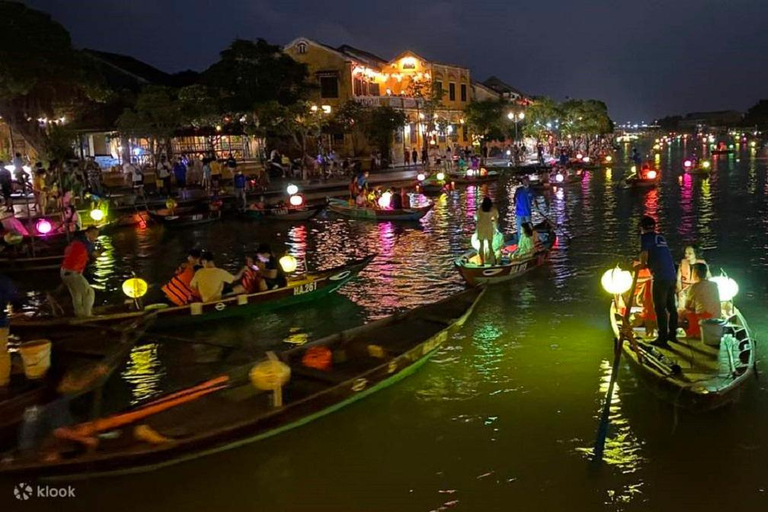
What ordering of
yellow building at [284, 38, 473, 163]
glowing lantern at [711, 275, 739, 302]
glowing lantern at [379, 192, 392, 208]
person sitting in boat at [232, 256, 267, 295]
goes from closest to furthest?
glowing lantern at [711, 275, 739, 302] < person sitting in boat at [232, 256, 267, 295] < glowing lantern at [379, 192, 392, 208] < yellow building at [284, 38, 473, 163]

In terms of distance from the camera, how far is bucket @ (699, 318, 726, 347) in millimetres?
9031

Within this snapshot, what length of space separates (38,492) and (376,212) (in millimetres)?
19839

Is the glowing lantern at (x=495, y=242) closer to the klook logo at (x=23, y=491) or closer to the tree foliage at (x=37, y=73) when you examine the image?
the klook logo at (x=23, y=491)

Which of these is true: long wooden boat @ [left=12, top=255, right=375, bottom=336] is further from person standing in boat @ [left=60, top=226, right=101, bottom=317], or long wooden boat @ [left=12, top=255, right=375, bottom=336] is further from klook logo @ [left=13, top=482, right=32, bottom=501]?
klook logo @ [left=13, top=482, right=32, bottom=501]

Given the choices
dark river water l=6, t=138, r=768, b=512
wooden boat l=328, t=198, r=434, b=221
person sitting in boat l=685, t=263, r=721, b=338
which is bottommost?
dark river water l=6, t=138, r=768, b=512

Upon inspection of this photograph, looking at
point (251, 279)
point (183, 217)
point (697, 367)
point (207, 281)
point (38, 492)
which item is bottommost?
point (38, 492)

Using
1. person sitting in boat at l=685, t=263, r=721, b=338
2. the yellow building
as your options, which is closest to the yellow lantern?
person sitting in boat at l=685, t=263, r=721, b=338

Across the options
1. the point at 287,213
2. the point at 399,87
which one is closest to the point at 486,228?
the point at 287,213

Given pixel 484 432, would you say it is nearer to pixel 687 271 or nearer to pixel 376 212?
pixel 687 271

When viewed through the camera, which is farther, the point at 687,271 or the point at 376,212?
the point at 376,212

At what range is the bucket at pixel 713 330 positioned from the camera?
903cm

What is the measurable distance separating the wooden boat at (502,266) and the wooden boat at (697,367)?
483 cm

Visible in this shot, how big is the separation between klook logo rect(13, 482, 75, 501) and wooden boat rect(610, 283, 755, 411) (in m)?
6.67

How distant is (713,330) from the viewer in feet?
29.7
